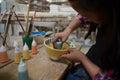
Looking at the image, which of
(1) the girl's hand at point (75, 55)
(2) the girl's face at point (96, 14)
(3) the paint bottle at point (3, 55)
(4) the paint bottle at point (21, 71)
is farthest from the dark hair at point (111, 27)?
(3) the paint bottle at point (3, 55)

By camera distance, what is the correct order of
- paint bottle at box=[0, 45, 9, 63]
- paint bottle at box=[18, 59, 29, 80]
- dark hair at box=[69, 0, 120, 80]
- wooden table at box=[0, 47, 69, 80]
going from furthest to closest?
paint bottle at box=[0, 45, 9, 63] → wooden table at box=[0, 47, 69, 80] → paint bottle at box=[18, 59, 29, 80] → dark hair at box=[69, 0, 120, 80]

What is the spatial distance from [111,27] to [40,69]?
0.55 meters

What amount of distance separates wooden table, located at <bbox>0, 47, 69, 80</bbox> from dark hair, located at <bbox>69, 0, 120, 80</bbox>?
0.33 m

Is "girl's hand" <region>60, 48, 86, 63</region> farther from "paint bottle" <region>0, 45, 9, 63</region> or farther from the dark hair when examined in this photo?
"paint bottle" <region>0, 45, 9, 63</region>

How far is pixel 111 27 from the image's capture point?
0.72 metres

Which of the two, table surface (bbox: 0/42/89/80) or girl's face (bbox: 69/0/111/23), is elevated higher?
girl's face (bbox: 69/0/111/23)

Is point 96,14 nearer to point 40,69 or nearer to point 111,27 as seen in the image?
point 111,27

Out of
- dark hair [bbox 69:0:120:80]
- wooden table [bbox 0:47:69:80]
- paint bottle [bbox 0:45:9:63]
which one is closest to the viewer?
dark hair [bbox 69:0:120:80]

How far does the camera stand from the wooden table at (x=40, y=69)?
1.01 m

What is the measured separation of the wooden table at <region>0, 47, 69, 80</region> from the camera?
101 cm

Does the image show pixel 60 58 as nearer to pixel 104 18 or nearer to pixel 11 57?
pixel 11 57

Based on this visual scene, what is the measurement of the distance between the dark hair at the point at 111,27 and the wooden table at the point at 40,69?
1.08ft

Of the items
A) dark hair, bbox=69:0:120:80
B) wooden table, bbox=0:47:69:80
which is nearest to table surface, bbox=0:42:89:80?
wooden table, bbox=0:47:69:80

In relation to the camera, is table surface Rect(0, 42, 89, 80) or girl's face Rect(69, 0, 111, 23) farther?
table surface Rect(0, 42, 89, 80)
